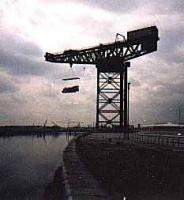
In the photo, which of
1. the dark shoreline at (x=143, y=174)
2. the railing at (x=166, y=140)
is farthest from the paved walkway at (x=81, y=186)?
the railing at (x=166, y=140)

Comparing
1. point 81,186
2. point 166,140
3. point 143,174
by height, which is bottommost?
point 81,186

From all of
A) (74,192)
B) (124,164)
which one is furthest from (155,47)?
(74,192)

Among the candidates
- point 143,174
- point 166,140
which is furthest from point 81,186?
point 166,140

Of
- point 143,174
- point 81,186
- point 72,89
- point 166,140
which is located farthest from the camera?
point 72,89

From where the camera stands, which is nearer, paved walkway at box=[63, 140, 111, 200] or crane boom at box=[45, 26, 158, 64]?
paved walkway at box=[63, 140, 111, 200]

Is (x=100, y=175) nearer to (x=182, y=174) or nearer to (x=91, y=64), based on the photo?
(x=182, y=174)

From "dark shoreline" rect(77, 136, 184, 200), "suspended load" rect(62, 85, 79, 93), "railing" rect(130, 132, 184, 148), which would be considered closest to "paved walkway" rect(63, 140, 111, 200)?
"dark shoreline" rect(77, 136, 184, 200)

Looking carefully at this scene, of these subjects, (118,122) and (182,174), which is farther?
(118,122)

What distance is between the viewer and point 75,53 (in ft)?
253

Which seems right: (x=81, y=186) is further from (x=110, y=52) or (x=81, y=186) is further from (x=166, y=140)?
(x=110, y=52)

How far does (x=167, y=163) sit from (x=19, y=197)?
885 centimetres

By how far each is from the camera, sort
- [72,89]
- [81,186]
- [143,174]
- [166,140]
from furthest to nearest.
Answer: [72,89] → [166,140] → [143,174] → [81,186]

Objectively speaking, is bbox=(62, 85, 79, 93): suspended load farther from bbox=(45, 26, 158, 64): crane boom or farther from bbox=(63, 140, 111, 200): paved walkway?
bbox=(63, 140, 111, 200): paved walkway

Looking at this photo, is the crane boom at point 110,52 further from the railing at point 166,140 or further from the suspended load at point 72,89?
the railing at point 166,140
